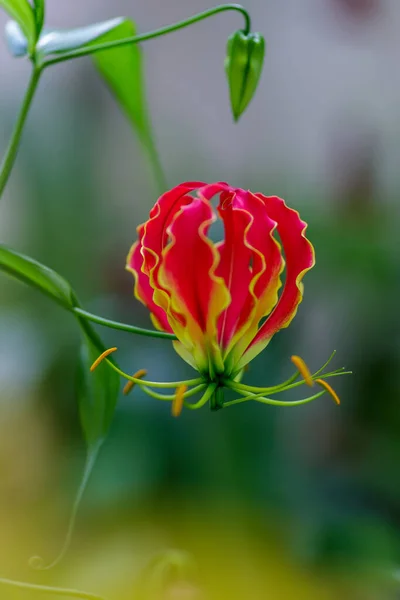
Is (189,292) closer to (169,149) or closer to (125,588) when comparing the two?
(125,588)

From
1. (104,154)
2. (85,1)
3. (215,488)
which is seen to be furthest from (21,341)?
(85,1)

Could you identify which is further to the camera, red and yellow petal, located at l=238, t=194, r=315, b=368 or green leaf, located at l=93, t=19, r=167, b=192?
green leaf, located at l=93, t=19, r=167, b=192

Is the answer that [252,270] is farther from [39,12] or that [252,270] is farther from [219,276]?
[39,12]

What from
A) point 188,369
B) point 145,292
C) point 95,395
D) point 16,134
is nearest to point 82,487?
point 95,395

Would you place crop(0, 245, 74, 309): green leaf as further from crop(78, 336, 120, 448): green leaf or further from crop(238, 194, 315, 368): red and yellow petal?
crop(238, 194, 315, 368): red and yellow petal

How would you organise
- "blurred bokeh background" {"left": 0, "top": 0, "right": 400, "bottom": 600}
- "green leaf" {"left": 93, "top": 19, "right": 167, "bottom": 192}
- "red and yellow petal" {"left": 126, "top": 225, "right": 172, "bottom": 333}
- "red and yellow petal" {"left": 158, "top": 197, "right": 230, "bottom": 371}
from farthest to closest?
"blurred bokeh background" {"left": 0, "top": 0, "right": 400, "bottom": 600} < "green leaf" {"left": 93, "top": 19, "right": 167, "bottom": 192} < "red and yellow petal" {"left": 126, "top": 225, "right": 172, "bottom": 333} < "red and yellow petal" {"left": 158, "top": 197, "right": 230, "bottom": 371}

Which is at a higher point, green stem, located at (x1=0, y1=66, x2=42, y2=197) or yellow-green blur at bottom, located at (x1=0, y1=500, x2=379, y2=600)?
green stem, located at (x1=0, y1=66, x2=42, y2=197)

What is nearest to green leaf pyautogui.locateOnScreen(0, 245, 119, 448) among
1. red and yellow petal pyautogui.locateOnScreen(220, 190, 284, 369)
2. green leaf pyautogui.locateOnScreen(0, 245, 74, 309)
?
green leaf pyautogui.locateOnScreen(0, 245, 74, 309)
